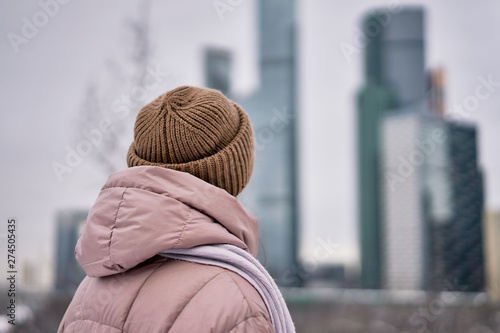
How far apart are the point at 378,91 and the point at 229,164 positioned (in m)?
67.1

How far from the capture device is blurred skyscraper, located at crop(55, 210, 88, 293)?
3900 millimetres

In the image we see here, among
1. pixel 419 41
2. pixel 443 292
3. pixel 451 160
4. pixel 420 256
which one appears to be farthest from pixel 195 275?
pixel 419 41

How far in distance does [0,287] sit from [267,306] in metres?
3.51

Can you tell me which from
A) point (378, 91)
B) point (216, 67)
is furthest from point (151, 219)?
point (378, 91)

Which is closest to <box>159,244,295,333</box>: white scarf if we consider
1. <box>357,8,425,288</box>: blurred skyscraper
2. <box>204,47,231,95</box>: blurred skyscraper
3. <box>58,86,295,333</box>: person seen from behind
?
<box>58,86,295,333</box>: person seen from behind

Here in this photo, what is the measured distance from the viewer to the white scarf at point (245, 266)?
703 mm

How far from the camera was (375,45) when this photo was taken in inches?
2815

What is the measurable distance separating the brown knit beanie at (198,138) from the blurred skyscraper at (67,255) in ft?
10.6

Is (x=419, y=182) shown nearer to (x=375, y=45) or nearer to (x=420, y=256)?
(x=420, y=256)

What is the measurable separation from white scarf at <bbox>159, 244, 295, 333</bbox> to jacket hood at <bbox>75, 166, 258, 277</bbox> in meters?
0.01

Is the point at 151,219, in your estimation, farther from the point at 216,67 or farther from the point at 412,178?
the point at 412,178

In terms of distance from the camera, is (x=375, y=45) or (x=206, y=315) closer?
(x=206, y=315)

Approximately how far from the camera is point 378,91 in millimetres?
65500

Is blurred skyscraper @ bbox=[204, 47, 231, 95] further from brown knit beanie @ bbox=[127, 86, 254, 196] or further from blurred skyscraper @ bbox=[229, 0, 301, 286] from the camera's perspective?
blurred skyscraper @ bbox=[229, 0, 301, 286]
